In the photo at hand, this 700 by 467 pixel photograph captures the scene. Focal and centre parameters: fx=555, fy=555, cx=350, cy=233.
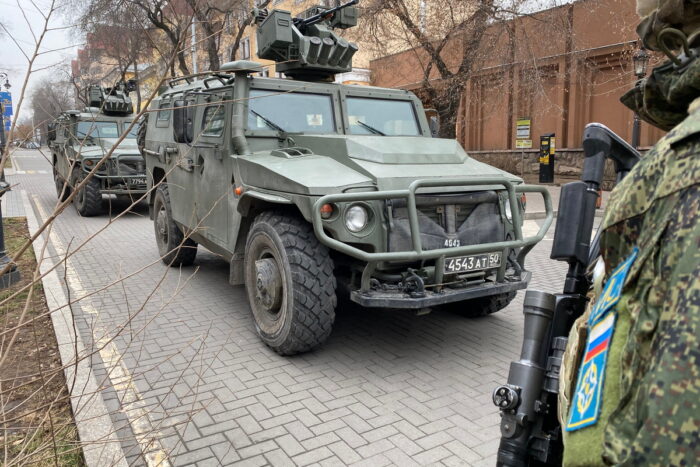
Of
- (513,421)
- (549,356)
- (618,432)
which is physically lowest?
(513,421)

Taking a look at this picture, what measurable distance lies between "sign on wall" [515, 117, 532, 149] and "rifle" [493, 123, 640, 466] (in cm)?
1675

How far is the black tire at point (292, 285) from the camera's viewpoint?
374 cm

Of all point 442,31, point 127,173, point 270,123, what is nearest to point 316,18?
point 270,123

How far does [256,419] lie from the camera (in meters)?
3.16

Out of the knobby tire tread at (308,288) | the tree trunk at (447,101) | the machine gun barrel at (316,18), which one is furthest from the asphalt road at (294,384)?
the tree trunk at (447,101)

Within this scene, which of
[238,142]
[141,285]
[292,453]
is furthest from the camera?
[141,285]

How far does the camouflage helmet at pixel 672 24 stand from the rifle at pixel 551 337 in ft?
1.46

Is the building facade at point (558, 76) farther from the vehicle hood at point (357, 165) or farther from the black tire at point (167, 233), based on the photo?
the vehicle hood at point (357, 165)

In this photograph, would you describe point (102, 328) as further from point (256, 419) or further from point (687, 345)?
point (687, 345)

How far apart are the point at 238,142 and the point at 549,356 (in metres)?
3.67

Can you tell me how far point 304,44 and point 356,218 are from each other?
271 centimetres

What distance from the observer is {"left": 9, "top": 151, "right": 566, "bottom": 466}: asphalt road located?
280 cm

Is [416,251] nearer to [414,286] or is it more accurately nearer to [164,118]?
[414,286]

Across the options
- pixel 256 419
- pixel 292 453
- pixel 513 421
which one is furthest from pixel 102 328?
pixel 513 421
